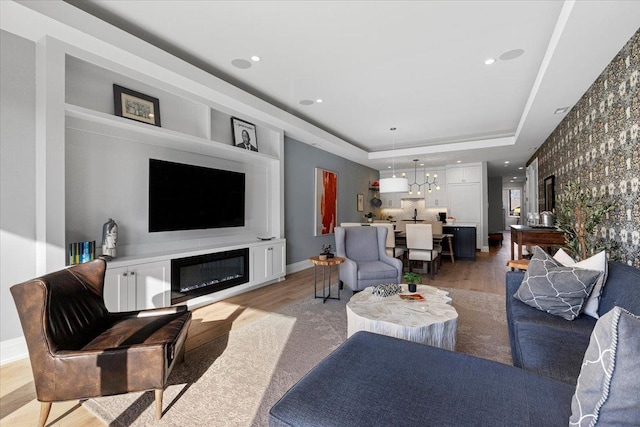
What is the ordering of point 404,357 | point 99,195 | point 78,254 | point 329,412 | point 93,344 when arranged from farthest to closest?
point 99,195 < point 78,254 < point 93,344 < point 404,357 < point 329,412

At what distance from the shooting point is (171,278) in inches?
130

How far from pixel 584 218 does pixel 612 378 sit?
3313 mm

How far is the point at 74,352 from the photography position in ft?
5.20

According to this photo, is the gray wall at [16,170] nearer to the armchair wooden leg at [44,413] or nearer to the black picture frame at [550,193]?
the armchair wooden leg at [44,413]

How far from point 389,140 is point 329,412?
653cm

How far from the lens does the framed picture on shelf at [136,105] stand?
3016 millimetres

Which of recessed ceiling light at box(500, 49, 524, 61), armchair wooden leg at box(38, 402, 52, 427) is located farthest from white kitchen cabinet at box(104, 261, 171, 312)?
recessed ceiling light at box(500, 49, 524, 61)

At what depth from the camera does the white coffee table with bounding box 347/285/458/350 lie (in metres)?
2.05

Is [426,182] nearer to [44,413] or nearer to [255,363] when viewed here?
[255,363]

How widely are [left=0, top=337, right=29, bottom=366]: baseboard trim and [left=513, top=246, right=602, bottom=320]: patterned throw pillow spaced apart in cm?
387

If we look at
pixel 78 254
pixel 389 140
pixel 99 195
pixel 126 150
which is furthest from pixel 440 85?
pixel 78 254

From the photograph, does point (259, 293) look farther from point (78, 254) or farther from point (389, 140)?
point (389, 140)

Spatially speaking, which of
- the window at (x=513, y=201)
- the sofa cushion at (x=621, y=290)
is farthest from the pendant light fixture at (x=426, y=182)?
the window at (x=513, y=201)

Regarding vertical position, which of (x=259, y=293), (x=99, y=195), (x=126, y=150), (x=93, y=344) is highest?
(x=126, y=150)
